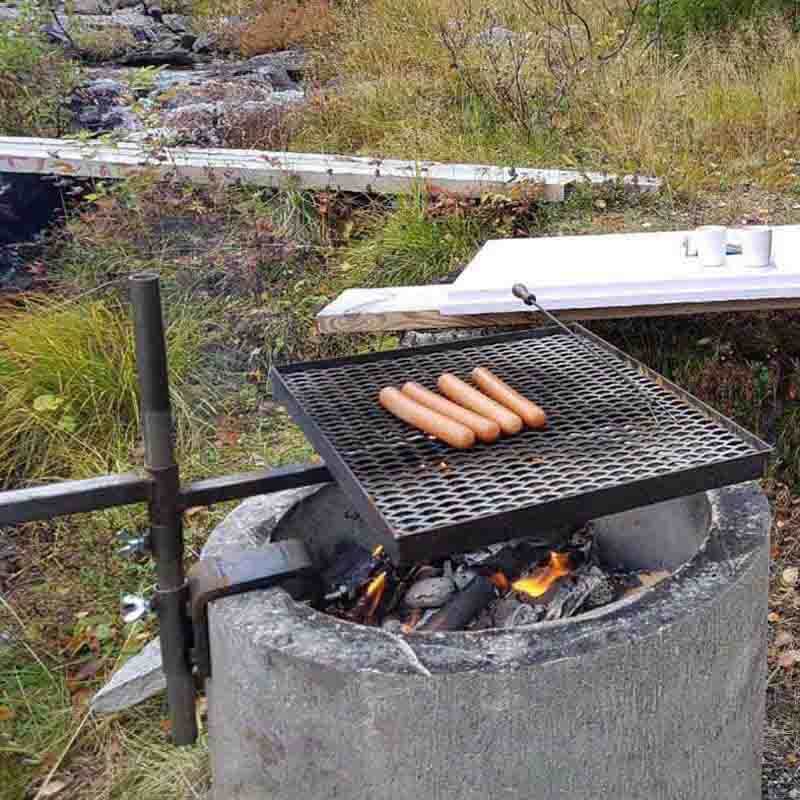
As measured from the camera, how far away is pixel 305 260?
5145mm

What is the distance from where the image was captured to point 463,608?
2020 millimetres

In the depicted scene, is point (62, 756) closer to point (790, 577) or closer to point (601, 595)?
point (601, 595)

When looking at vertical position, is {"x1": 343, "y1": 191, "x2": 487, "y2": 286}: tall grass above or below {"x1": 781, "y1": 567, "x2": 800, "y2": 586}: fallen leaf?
above

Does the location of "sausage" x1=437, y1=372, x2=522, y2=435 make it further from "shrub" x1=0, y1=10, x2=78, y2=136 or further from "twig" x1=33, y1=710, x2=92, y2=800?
"shrub" x1=0, y1=10, x2=78, y2=136

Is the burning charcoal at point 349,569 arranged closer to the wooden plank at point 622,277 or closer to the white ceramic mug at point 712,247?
the wooden plank at point 622,277

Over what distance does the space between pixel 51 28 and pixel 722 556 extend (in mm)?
11173

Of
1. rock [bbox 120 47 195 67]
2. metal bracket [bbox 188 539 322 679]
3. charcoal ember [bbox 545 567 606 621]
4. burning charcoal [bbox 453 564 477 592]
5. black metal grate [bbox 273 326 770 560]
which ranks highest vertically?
black metal grate [bbox 273 326 770 560]

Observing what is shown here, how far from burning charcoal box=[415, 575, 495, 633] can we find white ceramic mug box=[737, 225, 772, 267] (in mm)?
1823

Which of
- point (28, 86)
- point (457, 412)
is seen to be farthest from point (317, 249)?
point (457, 412)

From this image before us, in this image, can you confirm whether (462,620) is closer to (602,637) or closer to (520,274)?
(602,637)

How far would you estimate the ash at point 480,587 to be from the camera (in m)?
2.01

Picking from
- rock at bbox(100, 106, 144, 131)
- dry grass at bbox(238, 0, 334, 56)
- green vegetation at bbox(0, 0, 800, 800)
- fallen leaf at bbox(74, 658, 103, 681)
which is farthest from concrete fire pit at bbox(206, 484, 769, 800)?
dry grass at bbox(238, 0, 334, 56)

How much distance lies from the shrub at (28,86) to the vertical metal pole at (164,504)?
5847 mm

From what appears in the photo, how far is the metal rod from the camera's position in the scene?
167cm
